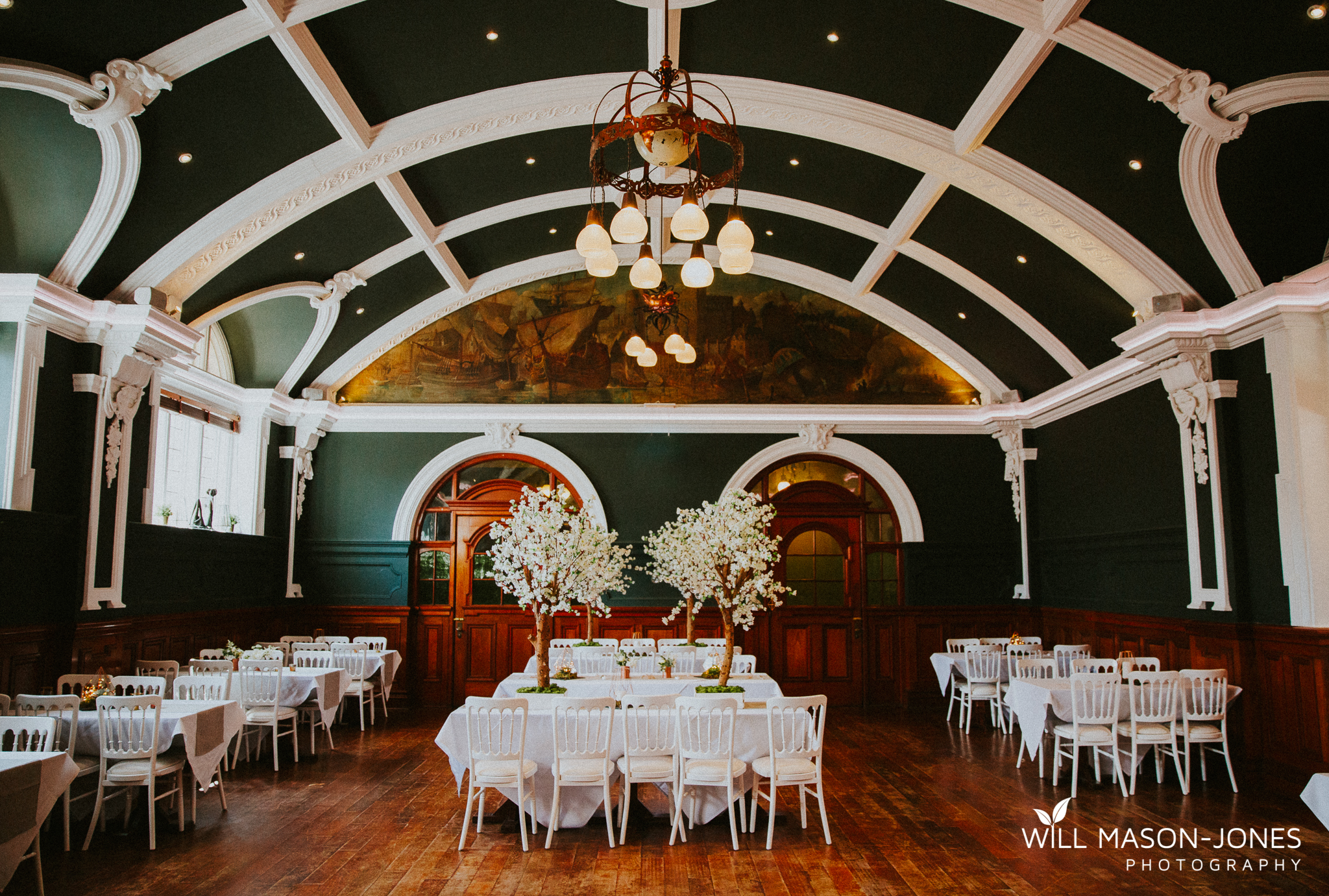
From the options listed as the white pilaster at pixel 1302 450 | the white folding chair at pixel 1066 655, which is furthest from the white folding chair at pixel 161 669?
the white pilaster at pixel 1302 450

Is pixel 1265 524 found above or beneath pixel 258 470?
beneath

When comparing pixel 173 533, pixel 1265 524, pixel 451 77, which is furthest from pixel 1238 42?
pixel 173 533

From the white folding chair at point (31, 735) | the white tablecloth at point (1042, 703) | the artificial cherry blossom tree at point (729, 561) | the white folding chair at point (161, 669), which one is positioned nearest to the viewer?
the white folding chair at point (31, 735)

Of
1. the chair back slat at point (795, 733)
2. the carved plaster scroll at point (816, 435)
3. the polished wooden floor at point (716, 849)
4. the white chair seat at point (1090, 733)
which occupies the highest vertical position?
the carved plaster scroll at point (816, 435)

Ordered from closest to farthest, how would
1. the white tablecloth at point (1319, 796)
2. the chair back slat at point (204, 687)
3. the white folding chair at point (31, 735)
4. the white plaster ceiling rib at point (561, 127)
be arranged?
1. the white tablecloth at point (1319, 796)
2. the white folding chair at point (31, 735)
3. the chair back slat at point (204, 687)
4. the white plaster ceiling rib at point (561, 127)

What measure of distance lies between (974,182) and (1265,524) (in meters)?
4.28

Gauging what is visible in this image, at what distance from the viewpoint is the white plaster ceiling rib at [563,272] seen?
504 inches

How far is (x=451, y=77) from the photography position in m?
7.87

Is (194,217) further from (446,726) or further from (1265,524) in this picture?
(1265,524)

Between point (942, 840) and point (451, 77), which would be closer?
point (942, 840)

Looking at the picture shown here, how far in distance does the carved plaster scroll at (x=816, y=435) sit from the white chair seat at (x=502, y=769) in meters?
8.01

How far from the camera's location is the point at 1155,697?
751 cm

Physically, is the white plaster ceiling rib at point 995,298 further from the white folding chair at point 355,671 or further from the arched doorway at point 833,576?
the white folding chair at point 355,671

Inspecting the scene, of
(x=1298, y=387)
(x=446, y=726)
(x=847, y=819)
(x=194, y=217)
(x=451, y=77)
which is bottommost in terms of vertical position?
(x=847, y=819)
